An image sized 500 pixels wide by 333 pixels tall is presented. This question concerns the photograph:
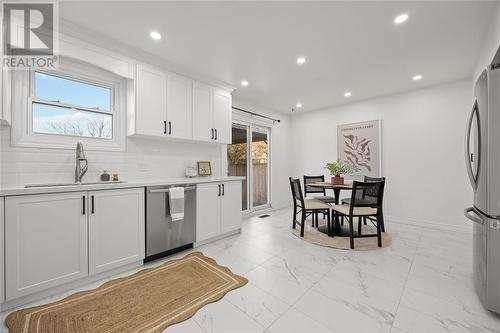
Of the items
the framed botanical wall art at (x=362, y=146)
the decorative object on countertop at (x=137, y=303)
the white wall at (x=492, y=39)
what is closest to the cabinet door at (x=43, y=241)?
the decorative object on countertop at (x=137, y=303)

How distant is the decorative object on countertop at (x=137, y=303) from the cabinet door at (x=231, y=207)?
998 millimetres

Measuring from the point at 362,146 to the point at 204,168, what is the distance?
339 centimetres

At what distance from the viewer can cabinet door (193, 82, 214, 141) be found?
3.24 metres

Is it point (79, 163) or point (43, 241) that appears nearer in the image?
point (43, 241)

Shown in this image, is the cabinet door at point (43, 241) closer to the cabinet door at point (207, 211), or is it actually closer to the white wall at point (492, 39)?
the cabinet door at point (207, 211)

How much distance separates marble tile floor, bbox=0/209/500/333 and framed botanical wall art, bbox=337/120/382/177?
1.71m

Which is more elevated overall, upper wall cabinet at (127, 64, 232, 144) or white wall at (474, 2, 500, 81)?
white wall at (474, 2, 500, 81)

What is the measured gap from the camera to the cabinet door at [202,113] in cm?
324

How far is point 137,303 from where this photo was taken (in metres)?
1.73

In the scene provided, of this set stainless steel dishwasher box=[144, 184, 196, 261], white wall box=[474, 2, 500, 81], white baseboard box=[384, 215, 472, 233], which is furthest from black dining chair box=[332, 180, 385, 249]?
stainless steel dishwasher box=[144, 184, 196, 261]

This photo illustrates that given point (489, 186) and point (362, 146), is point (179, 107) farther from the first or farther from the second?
point (362, 146)

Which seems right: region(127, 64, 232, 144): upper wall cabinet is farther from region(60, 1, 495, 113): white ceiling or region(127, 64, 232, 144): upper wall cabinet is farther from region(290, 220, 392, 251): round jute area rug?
region(290, 220, 392, 251): round jute area rug

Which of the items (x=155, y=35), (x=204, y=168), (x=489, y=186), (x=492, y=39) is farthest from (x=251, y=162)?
(x=492, y=39)

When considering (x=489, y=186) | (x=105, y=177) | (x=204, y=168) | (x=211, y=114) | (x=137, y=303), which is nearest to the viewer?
(x=489, y=186)
